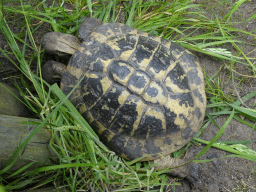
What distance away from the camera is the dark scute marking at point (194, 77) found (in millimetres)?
1954

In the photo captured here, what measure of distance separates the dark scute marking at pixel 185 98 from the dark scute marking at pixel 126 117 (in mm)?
352

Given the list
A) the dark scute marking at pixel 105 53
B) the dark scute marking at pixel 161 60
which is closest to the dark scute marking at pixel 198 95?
the dark scute marking at pixel 161 60

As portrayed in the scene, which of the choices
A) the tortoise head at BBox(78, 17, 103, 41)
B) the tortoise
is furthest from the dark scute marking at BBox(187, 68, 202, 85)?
the tortoise head at BBox(78, 17, 103, 41)

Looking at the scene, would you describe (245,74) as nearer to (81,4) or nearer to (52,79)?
(81,4)

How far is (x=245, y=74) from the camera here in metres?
2.26

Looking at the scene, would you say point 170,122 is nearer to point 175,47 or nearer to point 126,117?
point 126,117

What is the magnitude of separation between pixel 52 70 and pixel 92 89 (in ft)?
1.80

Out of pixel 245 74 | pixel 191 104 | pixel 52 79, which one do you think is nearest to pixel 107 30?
pixel 52 79

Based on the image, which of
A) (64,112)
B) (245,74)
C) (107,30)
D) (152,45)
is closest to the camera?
(64,112)

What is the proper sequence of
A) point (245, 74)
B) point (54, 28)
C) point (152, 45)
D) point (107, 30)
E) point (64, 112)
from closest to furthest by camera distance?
point (64, 112) < point (152, 45) < point (107, 30) < point (54, 28) < point (245, 74)

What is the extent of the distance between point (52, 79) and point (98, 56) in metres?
0.64

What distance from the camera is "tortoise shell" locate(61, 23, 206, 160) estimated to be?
5.50 ft

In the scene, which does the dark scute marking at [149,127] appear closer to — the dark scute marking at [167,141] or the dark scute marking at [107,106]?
the dark scute marking at [167,141]

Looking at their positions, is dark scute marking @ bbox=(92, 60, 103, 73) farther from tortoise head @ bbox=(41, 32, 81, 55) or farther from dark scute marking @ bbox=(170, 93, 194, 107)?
dark scute marking @ bbox=(170, 93, 194, 107)
